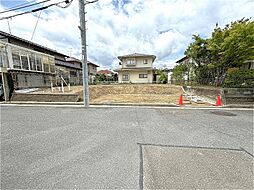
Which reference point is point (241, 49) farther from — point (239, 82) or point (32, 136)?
point (32, 136)

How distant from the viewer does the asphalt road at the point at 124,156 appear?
2.00 metres

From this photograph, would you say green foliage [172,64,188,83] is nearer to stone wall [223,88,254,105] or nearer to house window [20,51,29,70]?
stone wall [223,88,254,105]

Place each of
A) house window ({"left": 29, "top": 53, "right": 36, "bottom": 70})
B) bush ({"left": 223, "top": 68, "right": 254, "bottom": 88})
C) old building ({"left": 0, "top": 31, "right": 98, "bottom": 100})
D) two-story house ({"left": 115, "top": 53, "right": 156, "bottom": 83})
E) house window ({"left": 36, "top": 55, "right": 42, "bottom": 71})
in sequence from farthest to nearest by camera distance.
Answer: two-story house ({"left": 115, "top": 53, "right": 156, "bottom": 83}) < house window ({"left": 36, "top": 55, "right": 42, "bottom": 71}) < house window ({"left": 29, "top": 53, "right": 36, "bottom": 70}) < old building ({"left": 0, "top": 31, "right": 98, "bottom": 100}) < bush ({"left": 223, "top": 68, "right": 254, "bottom": 88})

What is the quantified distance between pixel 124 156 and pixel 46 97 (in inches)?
367

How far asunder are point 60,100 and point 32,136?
251 inches

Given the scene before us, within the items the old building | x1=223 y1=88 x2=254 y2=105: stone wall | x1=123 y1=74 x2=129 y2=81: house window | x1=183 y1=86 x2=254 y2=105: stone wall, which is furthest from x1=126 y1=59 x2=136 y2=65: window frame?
x1=223 y1=88 x2=254 y2=105: stone wall

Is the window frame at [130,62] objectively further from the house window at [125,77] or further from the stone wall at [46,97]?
the stone wall at [46,97]

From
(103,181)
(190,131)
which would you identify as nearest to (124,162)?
(103,181)

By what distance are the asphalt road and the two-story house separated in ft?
69.0

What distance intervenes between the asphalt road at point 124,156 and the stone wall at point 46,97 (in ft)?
16.6

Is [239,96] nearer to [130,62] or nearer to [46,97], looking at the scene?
[46,97]

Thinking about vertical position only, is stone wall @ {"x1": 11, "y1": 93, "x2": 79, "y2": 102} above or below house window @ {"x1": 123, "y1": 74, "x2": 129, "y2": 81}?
below

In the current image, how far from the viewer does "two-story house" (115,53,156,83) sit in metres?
25.0

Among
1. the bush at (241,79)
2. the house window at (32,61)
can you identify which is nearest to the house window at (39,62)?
the house window at (32,61)
